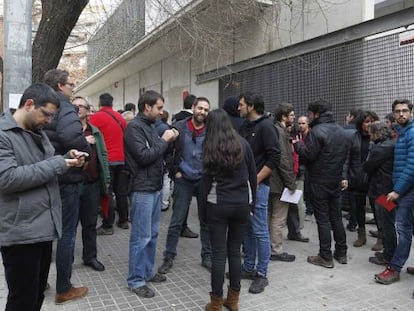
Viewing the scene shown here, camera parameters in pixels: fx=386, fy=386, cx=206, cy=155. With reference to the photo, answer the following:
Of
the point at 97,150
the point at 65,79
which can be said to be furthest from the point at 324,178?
the point at 65,79

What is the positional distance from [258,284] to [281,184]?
137cm

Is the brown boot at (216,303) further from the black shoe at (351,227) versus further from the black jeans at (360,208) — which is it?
the black shoe at (351,227)

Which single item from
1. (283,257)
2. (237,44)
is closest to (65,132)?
(283,257)

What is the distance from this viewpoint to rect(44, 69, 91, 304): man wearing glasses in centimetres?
327

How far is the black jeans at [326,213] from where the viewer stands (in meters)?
4.50

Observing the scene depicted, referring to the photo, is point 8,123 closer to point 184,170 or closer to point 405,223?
point 184,170

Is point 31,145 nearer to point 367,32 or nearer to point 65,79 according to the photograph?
point 65,79

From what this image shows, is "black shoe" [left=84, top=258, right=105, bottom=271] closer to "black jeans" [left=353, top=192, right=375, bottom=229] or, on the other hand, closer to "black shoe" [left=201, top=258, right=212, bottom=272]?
"black shoe" [left=201, top=258, right=212, bottom=272]

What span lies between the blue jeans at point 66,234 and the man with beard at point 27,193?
85cm

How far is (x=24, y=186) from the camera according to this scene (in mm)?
2326

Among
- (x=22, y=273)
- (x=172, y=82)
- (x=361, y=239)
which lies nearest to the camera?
(x=22, y=273)

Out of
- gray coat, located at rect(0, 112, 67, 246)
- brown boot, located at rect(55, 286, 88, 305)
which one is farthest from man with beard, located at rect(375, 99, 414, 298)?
gray coat, located at rect(0, 112, 67, 246)

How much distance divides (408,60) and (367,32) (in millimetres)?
958

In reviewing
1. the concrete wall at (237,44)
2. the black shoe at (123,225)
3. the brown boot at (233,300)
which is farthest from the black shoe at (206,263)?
the concrete wall at (237,44)
